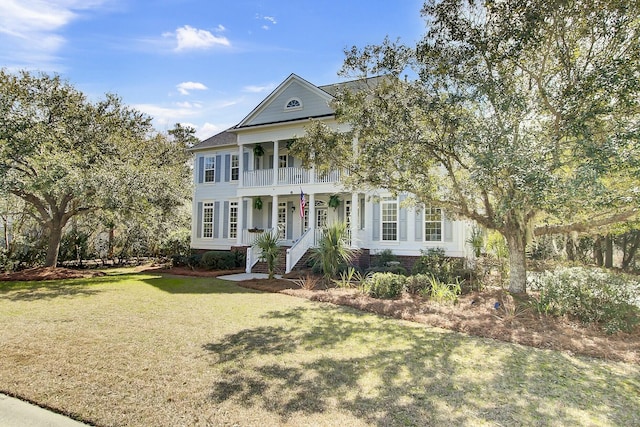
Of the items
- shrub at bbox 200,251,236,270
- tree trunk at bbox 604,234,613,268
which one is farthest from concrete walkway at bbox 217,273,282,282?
tree trunk at bbox 604,234,613,268

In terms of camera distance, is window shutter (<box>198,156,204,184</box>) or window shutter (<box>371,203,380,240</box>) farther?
window shutter (<box>198,156,204,184</box>)

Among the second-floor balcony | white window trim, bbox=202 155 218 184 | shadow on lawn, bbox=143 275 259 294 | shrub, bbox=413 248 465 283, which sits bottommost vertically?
shadow on lawn, bbox=143 275 259 294

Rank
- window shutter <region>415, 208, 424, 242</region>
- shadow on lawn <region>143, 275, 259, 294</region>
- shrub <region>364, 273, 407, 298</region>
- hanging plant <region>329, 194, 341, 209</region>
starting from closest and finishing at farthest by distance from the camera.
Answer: shrub <region>364, 273, 407, 298</region> < shadow on lawn <region>143, 275, 259, 294</region> < window shutter <region>415, 208, 424, 242</region> < hanging plant <region>329, 194, 341, 209</region>

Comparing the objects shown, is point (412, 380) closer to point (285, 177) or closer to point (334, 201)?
point (334, 201)

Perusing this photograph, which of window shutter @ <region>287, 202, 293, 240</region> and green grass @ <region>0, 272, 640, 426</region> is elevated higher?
window shutter @ <region>287, 202, 293, 240</region>

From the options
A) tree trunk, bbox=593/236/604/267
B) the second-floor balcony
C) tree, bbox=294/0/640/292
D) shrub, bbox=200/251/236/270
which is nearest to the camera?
tree, bbox=294/0/640/292

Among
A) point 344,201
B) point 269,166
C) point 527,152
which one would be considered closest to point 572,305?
point 527,152

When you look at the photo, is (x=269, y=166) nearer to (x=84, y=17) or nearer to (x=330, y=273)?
(x=330, y=273)

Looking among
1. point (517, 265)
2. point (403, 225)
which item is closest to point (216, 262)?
point (403, 225)

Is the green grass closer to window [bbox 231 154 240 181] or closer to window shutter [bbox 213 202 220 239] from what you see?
window shutter [bbox 213 202 220 239]

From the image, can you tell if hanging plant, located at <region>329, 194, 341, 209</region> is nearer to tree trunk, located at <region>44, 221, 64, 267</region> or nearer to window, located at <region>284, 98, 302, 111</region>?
window, located at <region>284, 98, 302, 111</region>

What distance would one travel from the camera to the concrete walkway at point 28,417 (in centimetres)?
370

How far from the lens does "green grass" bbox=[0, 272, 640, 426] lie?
Result: 3914 millimetres

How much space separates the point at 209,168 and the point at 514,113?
17.7 metres
